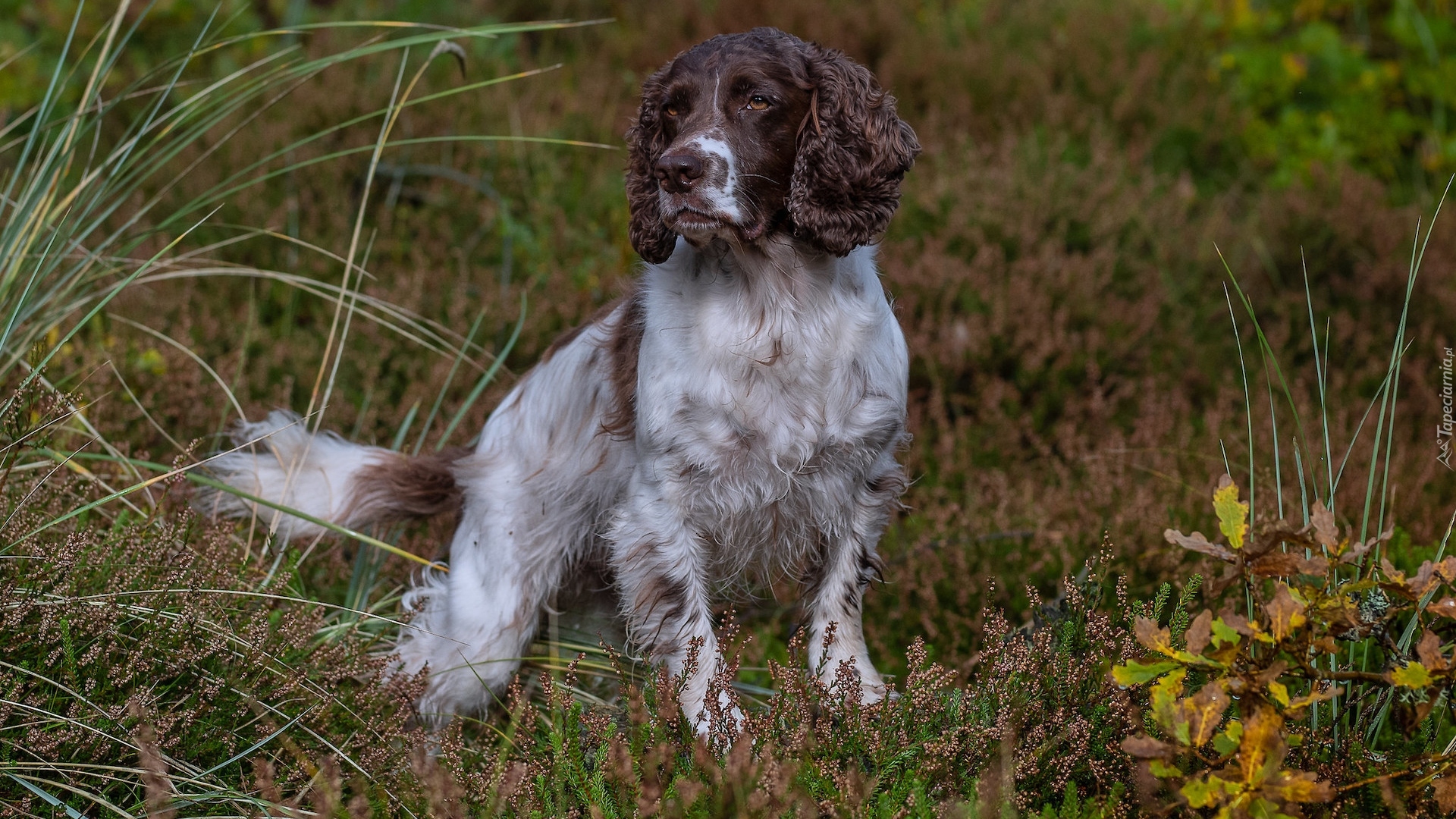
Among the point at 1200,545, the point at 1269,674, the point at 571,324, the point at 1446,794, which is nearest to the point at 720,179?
the point at 1200,545

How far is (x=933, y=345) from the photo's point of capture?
480 centimetres

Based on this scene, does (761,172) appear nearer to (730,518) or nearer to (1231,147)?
(730,518)

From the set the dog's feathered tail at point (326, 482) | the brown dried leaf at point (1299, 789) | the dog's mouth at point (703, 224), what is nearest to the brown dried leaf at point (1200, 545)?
the brown dried leaf at point (1299, 789)

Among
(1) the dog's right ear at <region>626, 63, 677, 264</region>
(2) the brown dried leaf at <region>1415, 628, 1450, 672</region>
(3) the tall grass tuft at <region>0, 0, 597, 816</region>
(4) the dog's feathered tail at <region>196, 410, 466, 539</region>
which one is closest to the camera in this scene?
(2) the brown dried leaf at <region>1415, 628, 1450, 672</region>

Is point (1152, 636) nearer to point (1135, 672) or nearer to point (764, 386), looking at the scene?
point (1135, 672)

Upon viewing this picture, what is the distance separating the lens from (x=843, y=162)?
2.78 metres

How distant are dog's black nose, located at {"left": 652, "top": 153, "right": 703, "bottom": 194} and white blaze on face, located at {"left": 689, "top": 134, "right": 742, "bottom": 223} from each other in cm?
2

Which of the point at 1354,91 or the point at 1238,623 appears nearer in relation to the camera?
the point at 1238,623

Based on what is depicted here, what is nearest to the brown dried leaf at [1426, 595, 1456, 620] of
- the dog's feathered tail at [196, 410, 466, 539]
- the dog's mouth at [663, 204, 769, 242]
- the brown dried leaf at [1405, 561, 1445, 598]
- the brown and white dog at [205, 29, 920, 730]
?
the brown dried leaf at [1405, 561, 1445, 598]

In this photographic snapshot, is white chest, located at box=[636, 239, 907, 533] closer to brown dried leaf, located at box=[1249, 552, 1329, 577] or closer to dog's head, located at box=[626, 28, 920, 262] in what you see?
dog's head, located at box=[626, 28, 920, 262]

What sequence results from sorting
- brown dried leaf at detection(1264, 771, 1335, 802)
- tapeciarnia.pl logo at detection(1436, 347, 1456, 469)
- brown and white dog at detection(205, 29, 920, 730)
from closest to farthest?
Result: brown dried leaf at detection(1264, 771, 1335, 802) < brown and white dog at detection(205, 29, 920, 730) < tapeciarnia.pl logo at detection(1436, 347, 1456, 469)

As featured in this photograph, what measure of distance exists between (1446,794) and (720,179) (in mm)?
1693

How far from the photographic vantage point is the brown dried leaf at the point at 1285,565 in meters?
2.11

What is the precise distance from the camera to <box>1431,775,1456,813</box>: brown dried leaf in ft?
6.91
